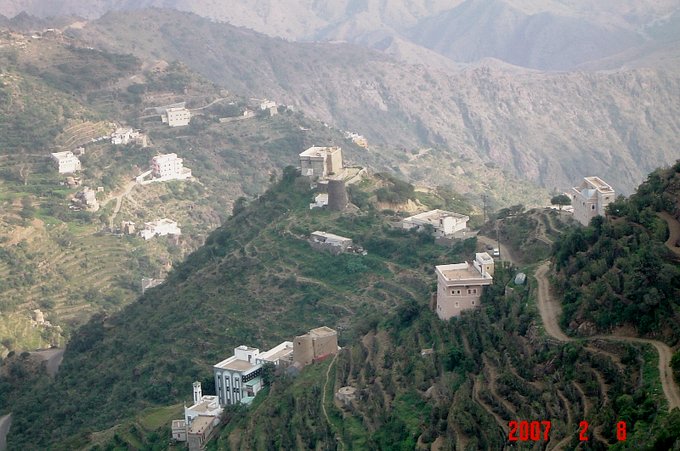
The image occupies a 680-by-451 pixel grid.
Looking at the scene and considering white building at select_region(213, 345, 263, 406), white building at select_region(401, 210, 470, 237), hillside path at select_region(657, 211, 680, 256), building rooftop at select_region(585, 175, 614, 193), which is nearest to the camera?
hillside path at select_region(657, 211, 680, 256)

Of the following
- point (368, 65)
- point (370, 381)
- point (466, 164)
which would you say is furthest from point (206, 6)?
point (370, 381)

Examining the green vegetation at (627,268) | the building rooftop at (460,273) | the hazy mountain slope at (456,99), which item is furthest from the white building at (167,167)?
the green vegetation at (627,268)

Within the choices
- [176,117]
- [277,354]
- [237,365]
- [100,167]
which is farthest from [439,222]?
[176,117]

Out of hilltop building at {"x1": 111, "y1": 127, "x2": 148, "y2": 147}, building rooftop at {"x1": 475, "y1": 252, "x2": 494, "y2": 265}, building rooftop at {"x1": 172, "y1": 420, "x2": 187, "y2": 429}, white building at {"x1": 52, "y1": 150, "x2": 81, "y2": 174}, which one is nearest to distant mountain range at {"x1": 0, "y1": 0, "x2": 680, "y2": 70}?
hilltop building at {"x1": 111, "y1": 127, "x2": 148, "y2": 147}

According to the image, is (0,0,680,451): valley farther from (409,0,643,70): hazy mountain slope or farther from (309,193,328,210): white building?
(409,0,643,70): hazy mountain slope

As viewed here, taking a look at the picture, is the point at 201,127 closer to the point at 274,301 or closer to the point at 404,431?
the point at 274,301

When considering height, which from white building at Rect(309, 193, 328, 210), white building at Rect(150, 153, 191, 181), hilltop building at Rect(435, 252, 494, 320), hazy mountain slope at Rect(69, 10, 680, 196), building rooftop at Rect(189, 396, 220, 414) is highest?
hazy mountain slope at Rect(69, 10, 680, 196)
